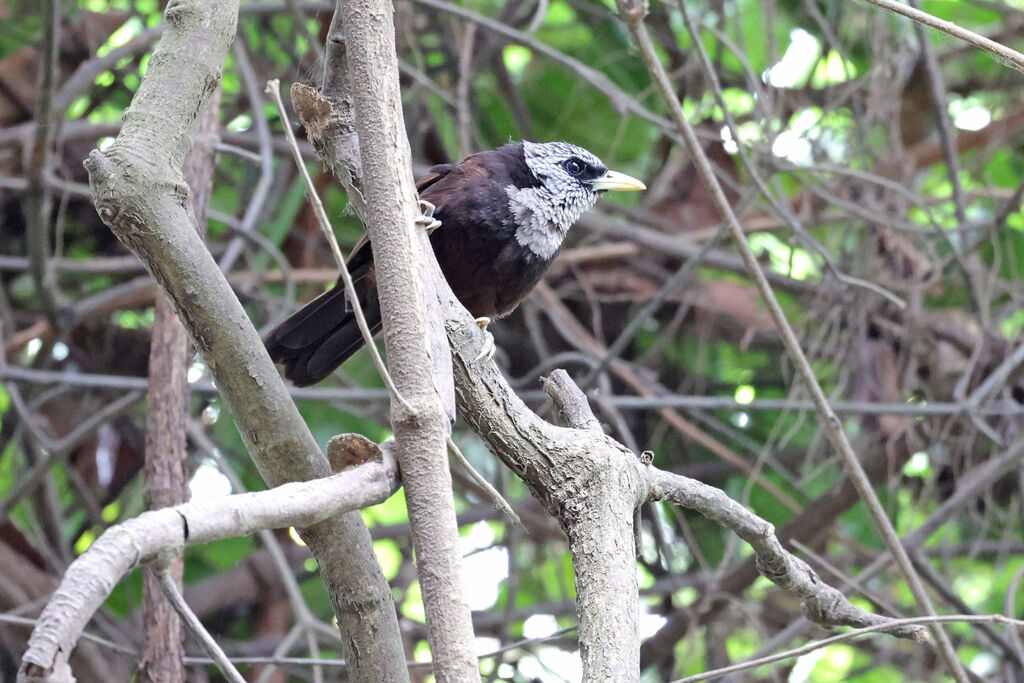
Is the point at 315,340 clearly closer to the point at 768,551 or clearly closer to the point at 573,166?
the point at 573,166

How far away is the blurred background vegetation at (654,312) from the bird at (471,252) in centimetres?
47

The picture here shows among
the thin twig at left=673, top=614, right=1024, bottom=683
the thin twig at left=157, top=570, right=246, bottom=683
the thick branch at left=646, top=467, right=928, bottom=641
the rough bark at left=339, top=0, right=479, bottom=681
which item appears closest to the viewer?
the thin twig at left=157, top=570, right=246, bottom=683

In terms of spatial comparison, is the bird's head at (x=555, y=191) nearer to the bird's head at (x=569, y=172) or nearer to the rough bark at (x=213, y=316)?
the bird's head at (x=569, y=172)

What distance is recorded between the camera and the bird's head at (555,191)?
3.07 metres

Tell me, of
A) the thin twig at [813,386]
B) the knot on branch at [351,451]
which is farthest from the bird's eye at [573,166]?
the knot on branch at [351,451]

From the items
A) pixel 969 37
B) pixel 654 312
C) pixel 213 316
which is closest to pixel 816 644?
pixel 969 37

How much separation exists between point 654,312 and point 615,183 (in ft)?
2.61

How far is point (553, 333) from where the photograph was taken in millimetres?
4352

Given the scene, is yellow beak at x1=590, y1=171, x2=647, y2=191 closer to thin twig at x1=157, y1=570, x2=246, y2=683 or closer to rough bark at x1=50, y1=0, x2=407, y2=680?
rough bark at x1=50, y1=0, x2=407, y2=680

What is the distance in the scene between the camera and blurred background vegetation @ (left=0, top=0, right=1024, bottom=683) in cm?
362

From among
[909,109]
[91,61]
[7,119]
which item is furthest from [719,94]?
[7,119]

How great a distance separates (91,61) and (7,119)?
65cm

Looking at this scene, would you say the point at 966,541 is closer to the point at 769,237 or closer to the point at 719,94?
the point at 769,237

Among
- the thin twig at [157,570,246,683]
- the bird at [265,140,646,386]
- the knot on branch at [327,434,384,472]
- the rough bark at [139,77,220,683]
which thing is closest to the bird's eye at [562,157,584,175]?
the bird at [265,140,646,386]
